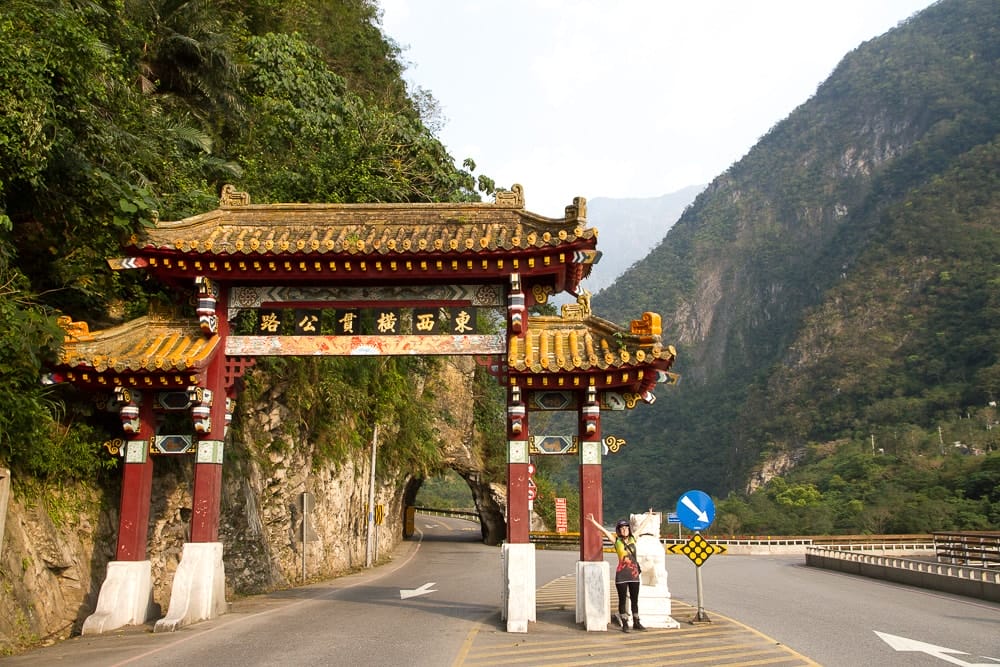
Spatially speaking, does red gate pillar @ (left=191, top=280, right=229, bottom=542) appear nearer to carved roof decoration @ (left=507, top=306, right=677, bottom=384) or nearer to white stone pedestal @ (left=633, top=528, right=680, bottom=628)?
carved roof decoration @ (left=507, top=306, right=677, bottom=384)

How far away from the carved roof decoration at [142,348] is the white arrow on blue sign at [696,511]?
7.84m

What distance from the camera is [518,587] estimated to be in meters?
11.4

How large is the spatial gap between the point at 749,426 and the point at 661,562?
3507 inches

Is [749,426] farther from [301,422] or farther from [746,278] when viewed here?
[301,422]

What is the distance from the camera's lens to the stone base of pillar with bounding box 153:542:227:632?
11.7m

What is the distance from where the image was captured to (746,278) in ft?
427

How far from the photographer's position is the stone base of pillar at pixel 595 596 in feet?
37.1

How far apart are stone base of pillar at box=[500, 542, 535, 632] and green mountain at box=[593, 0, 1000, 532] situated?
45.7 metres

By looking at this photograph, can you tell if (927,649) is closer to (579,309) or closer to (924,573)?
(579,309)

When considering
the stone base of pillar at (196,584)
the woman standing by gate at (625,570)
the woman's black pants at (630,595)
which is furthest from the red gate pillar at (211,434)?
the woman's black pants at (630,595)

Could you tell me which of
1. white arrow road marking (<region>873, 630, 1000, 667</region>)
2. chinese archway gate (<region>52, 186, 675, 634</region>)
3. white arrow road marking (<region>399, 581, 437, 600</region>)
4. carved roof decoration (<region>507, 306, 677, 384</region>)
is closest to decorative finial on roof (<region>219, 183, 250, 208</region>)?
chinese archway gate (<region>52, 186, 675, 634</region>)

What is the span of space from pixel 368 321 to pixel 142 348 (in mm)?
3695

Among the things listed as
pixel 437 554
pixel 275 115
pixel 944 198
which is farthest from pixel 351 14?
pixel 944 198

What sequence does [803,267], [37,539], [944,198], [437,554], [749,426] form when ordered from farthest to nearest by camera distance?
[803,267] → [749,426] → [944,198] → [437,554] → [37,539]
